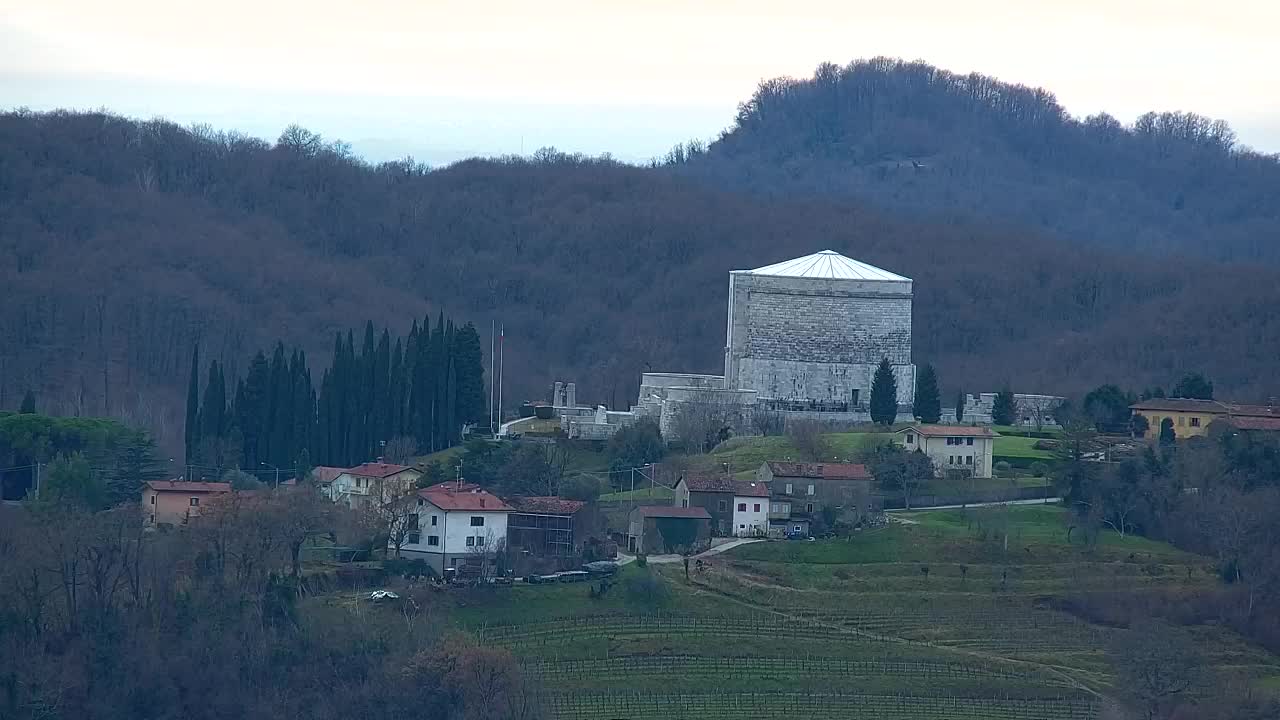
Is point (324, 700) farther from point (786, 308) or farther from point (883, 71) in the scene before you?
point (883, 71)

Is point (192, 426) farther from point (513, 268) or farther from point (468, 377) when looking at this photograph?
point (513, 268)

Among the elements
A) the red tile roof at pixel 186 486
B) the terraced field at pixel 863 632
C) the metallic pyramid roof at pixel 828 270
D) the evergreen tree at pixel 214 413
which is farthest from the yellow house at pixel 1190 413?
the red tile roof at pixel 186 486

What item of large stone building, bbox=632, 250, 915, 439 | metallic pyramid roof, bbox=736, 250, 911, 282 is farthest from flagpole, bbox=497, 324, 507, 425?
metallic pyramid roof, bbox=736, 250, 911, 282

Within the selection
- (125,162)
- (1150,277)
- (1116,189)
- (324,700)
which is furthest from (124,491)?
(1116,189)

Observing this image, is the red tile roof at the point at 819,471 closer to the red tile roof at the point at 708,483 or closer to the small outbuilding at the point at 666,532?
the red tile roof at the point at 708,483

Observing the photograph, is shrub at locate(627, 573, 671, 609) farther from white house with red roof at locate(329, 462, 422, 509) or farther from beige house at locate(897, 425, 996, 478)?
beige house at locate(897, 425, 996, 478)

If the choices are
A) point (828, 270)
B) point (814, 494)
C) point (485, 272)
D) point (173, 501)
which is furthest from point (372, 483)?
point (485, 272)
